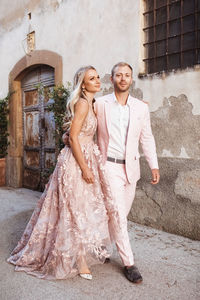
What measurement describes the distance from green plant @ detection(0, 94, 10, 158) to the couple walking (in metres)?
4.85

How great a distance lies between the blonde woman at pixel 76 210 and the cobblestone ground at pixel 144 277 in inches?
4.7

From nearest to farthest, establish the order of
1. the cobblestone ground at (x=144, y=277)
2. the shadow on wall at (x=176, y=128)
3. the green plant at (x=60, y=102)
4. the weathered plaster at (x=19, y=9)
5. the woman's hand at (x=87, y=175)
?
the cobblestone ground at (x=144, y=277)
the woman's hand at (x=87, y=175)
the shadow on wall at (x=176, y=128)
the green plant at (x=60, y=102)
the weathered plaster at (x=19, y=9)

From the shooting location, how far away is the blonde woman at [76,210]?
2742 mm

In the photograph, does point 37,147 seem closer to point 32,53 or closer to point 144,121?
point 32,53

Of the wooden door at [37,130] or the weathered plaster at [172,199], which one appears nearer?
the weathered plaster at [172,199]

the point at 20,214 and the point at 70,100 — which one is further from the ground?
the point at 70,100

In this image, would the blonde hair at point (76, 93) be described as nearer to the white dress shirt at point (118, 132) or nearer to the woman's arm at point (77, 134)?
the woman's arm at point (77, 134)

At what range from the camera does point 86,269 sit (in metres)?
2.79

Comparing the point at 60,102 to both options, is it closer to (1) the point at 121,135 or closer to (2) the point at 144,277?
(1) the point at 121,135

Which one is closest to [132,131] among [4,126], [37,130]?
[37,130]

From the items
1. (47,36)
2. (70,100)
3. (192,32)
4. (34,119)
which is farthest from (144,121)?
(34,119)

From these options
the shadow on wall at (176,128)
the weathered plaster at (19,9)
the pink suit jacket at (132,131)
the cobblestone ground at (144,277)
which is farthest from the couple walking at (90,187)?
the weathered plaster at (19,9)

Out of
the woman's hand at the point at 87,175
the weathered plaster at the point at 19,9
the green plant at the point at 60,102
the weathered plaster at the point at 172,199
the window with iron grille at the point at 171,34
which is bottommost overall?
the weathered plaster at the point at 172,199

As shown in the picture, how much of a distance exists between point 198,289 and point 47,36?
506 centimetres
